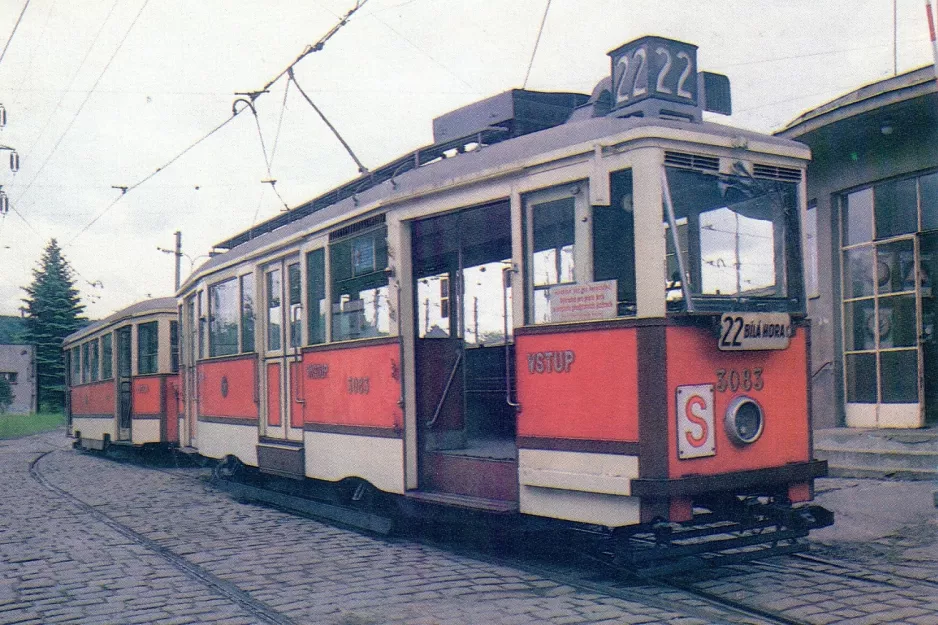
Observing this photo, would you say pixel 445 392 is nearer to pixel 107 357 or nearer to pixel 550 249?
pixel 550 249

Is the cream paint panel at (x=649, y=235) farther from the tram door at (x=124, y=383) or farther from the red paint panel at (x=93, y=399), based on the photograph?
the red paint panel at (x=93, y=399)

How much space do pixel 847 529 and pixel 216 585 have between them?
15.8ft

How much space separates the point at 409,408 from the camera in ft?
24.7

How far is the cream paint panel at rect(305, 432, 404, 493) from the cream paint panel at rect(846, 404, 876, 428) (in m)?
6.85

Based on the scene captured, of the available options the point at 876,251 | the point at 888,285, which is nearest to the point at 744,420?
the point at 888,285

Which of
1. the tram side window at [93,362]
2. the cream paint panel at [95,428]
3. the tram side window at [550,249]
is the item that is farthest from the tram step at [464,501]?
the tram side window at [93,362]

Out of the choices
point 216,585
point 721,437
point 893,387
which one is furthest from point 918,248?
point 216,585

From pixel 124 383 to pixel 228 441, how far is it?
25.2 ft

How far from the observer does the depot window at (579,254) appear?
5898 millimetres

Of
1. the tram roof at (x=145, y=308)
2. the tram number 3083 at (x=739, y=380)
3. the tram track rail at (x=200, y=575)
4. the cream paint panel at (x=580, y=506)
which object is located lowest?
the tram track rail at (x=200, y=575)

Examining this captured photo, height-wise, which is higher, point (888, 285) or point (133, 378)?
point (888, 285)

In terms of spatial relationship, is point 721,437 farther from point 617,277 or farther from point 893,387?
point 893,387

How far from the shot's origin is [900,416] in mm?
11312

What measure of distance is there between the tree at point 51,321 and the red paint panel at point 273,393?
4900 cm
